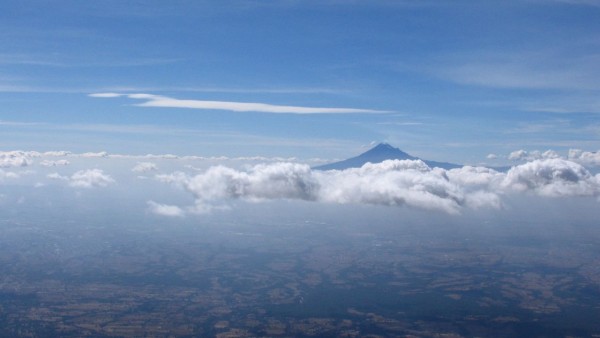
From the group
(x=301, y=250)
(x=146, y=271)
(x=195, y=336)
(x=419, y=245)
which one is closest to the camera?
(x=195, y=336)

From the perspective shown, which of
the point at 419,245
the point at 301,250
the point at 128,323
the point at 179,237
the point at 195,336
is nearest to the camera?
the point at 195,336

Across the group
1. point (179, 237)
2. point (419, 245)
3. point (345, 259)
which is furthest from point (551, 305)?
point (179, 237)

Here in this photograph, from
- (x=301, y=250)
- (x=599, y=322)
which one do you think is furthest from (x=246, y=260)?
(x=599, y=322)

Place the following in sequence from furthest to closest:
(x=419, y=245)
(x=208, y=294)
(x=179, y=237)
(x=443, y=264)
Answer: (x=179, y=237) < (x=419, y=245) < (x=443, y=264) < (x=208, y=294)

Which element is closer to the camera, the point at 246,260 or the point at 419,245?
the point at 246,260

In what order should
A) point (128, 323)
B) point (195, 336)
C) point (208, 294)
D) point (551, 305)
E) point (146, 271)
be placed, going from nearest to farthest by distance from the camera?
point (195, 336) < point (128, 323) < point (551, 305) < point (208, 294) < point (146, 271)

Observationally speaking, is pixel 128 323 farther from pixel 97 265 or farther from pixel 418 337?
pixel 97 265

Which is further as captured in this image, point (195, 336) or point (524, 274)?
point (524, 274)

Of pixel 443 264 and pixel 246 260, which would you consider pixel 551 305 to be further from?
pixel 246 260

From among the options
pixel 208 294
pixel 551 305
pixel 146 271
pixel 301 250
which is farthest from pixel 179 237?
pixel 551 305
